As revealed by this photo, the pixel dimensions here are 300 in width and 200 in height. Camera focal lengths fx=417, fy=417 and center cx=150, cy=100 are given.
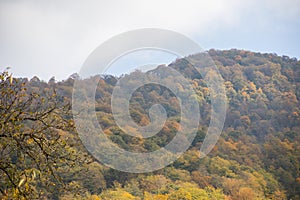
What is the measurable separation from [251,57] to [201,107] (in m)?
32.7

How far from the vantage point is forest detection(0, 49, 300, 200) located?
18.9 feet

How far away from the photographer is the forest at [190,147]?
5758 millimetres

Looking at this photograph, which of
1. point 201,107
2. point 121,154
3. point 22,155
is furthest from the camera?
point 201,107

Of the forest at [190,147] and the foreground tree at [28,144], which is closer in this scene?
the foreground tree at [28,144]

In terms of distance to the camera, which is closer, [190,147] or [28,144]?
[28,144]

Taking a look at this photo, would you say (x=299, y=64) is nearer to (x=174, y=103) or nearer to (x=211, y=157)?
(x=174, y=103)

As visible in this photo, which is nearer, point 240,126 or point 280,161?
point 280,161

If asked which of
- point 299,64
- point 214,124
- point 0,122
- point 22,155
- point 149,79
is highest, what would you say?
point 299,64

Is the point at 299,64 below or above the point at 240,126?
above

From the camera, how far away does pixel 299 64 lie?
85.9 m

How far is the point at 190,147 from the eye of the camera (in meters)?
49.6

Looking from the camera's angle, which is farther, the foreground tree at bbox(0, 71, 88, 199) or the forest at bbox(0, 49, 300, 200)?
the forest at bbox(0, 49, 300, 200)

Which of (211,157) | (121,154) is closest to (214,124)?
(211,157)

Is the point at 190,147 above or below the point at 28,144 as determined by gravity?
above
